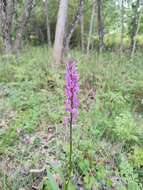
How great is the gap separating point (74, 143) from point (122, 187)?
2.06ft

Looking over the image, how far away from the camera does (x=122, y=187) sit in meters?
2.23

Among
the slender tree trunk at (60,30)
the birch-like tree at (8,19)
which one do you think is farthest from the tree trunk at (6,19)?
the slender tree trunk at (60,30)

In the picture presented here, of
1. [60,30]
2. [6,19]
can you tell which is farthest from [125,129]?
[6,19]

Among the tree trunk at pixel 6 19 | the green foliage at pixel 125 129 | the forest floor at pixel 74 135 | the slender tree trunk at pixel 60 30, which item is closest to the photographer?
the forest floor at pixel 74 135

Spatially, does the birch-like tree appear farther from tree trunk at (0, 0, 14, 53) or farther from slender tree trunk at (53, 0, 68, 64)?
slender tree trunk at (53, 0, 68, 64)

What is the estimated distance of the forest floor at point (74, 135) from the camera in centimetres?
233

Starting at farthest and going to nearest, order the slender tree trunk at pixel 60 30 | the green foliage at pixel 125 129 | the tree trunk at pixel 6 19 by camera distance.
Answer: the tree trunk at pixel 6 19 < the slender tree trunk at pixel 60 30 < the green foliage at pixel 125 129

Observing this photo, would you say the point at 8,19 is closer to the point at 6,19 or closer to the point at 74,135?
the point at 6,19

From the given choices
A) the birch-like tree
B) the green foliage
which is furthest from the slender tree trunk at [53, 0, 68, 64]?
the green foliage

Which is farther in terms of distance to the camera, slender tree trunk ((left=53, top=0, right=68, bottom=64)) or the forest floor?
slender tree trunk ((left=53, top=0, right=68, bottom=64))

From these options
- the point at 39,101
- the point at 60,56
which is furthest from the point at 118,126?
the point at 60,56

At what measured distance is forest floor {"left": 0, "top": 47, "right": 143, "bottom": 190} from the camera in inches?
91.7

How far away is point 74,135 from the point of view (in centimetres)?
282

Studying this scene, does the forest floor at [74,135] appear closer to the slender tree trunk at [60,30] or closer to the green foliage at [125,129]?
the green foliage at [125,129]
